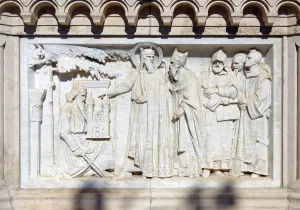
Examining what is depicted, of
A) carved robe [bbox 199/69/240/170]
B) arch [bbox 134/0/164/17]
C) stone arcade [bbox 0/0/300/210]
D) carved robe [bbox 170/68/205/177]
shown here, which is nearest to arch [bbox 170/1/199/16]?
stone arcade [bbox 0/0/300/210]

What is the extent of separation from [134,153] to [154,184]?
1.64 feet

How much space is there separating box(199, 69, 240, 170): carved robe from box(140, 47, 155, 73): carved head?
2.34 ft

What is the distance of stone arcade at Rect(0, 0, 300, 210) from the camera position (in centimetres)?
641

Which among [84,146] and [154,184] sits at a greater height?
[84,146]

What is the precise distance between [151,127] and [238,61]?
1491 mm

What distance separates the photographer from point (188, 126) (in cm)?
661

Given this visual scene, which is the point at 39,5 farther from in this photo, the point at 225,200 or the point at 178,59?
the point at 225,200

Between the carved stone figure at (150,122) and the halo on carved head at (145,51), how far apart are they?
2cm

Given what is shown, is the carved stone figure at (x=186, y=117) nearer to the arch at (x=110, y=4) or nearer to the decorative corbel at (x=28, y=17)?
the arch at (x=110, y=4)

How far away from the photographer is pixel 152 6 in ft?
20.8

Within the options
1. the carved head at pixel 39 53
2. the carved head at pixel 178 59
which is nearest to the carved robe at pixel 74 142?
the carved head at pixel 39 53

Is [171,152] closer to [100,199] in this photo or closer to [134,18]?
[100,199]

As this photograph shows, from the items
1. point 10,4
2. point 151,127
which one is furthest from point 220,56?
point 10,4

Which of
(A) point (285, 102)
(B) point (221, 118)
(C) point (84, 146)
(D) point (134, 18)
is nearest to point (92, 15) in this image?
(D) point (134, 18)
